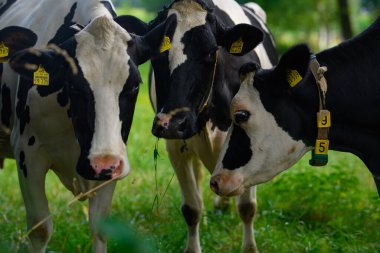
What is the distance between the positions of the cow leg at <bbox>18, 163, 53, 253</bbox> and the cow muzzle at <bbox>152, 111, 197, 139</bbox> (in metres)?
0.88

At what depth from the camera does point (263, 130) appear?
203 inches

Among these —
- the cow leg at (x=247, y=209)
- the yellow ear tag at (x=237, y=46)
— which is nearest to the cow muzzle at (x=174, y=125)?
the yellow ear tag at (x=237, y=46)

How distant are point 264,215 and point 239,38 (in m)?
2.28

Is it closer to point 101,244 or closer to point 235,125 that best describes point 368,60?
point 235,125

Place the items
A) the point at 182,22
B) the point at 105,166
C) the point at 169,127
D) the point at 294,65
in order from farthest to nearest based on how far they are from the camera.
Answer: the point at 182,22
the point at 169,127
the point at 294,65
the point at 105,166

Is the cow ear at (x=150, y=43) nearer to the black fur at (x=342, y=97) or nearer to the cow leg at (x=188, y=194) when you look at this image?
the black fur at (x=342, y=97)

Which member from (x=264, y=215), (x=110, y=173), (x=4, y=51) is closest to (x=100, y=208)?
(x=110, y=173)

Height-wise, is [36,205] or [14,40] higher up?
[14,40]

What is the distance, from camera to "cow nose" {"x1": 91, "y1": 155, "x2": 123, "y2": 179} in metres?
4.64

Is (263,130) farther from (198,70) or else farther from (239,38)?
(239,38)

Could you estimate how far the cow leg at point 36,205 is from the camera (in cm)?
550

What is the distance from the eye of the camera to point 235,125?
17.2ft

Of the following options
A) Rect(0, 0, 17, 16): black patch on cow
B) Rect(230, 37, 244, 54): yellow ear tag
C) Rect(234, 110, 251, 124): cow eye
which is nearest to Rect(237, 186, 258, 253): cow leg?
Rect(230, 37, 244, 54): yellow ear tag

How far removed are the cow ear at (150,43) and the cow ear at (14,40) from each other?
79 cm
